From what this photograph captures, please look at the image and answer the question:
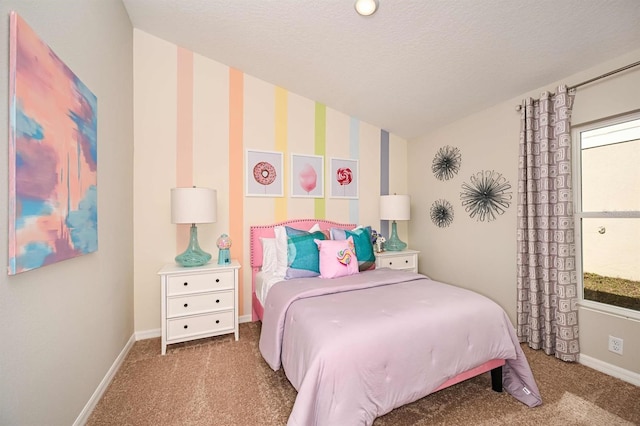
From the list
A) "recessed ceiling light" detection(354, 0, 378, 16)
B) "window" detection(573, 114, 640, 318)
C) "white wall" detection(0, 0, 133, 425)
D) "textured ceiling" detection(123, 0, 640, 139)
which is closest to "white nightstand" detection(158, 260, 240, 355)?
"white wall" detection(0, 0, 133, 425)

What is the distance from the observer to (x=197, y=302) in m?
2.31

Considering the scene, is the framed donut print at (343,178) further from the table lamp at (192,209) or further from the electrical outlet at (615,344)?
the electrical outlet at (615,344)

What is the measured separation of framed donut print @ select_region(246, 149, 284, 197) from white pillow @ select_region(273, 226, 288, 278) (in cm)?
56

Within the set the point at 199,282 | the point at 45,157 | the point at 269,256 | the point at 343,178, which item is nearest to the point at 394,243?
the point at 343,178

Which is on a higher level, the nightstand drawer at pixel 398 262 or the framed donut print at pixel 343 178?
the framed donut print at pixel 343 178

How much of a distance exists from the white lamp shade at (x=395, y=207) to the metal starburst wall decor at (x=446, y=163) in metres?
0.51

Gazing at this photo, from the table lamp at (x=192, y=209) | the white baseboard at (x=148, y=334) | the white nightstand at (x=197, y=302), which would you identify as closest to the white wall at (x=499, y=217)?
the white nightstand at (x=197, y=302)

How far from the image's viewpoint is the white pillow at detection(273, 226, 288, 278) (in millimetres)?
2491

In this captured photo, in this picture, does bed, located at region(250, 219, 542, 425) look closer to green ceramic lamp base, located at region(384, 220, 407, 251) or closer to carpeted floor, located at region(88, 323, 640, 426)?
carpeted floor, located at region(88, 323, 640, 426)

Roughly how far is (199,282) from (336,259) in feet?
4.09

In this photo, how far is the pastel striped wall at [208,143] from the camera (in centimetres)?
255

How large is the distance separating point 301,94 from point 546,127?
8.06ft

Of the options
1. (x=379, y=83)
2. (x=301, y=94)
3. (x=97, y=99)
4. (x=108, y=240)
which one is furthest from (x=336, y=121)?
(x=108, y=240)

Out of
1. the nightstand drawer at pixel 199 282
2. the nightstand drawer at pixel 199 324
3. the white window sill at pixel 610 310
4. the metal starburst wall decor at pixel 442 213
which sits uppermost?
the metal starburst wall decor at pixel 442 213
